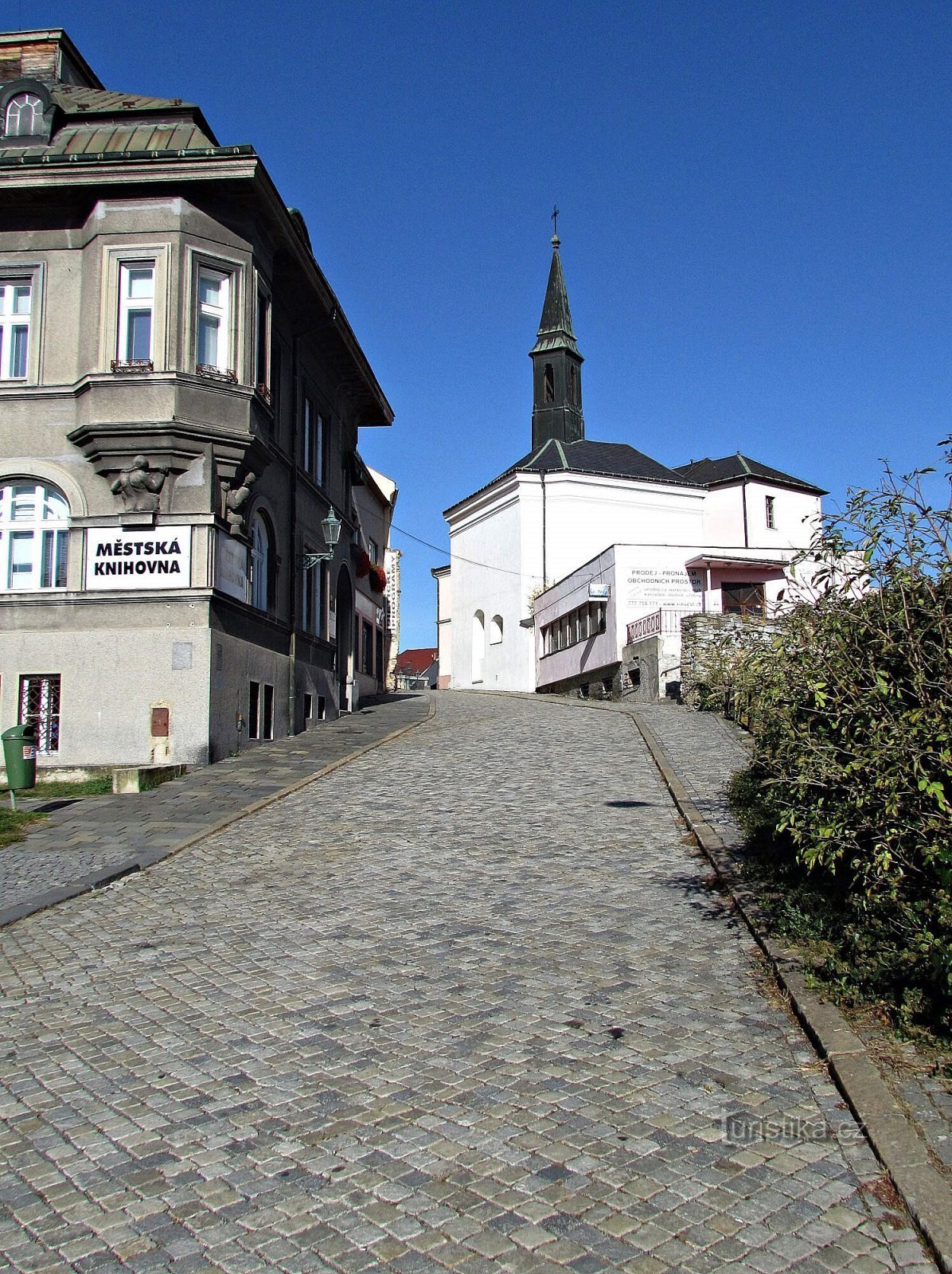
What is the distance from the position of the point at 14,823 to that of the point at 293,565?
33.2 feet

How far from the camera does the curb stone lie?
4164mm

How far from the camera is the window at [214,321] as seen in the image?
1864 centimetres

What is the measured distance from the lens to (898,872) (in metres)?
6.07

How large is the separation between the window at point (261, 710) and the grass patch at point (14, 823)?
572 centimetres

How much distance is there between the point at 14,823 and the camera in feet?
44.6

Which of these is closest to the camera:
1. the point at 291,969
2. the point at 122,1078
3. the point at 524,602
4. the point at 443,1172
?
the point at 443,1172

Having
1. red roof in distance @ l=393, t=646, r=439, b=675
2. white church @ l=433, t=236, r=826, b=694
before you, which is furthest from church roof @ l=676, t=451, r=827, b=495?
red roof in distance @ l=393, t=646, r=439, b=675

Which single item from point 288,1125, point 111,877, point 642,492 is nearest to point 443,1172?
point 288,1125

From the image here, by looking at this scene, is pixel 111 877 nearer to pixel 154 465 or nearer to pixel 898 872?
pixel 898 872

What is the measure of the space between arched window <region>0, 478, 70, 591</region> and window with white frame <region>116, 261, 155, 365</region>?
255 centimetres

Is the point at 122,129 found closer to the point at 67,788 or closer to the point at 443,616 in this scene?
the point at 67,788

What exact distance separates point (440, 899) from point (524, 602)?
3998 centimetres

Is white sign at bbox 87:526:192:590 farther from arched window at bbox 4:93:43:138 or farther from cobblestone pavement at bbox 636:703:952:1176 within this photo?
cobblestone pavement at bbox 636:703:952:1176

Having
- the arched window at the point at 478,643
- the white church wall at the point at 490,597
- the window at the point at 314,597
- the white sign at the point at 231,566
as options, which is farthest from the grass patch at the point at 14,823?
the arched window at the point at 478,643
